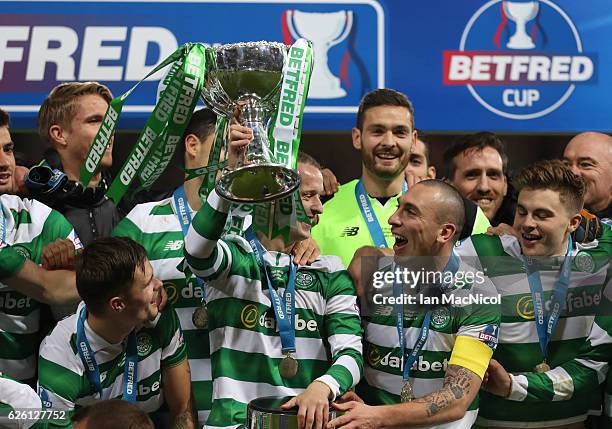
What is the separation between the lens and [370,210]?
4.72m

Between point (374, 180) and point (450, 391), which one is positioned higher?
point (374, 180)

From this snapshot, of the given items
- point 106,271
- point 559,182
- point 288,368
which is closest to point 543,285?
point 559,182

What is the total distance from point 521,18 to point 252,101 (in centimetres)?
229

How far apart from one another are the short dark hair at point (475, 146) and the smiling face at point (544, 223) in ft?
2.76

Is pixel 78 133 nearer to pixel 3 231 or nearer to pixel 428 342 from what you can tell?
pixel 3 231

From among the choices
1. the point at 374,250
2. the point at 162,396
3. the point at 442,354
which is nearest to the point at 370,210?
the point at 374,250

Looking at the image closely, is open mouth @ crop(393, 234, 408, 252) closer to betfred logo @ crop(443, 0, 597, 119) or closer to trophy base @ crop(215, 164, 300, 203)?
trophy base @ crop(215, 164, 300, 203)

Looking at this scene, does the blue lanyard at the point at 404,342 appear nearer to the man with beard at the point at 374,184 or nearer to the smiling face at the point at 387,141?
the man with beard at the point at 374,184

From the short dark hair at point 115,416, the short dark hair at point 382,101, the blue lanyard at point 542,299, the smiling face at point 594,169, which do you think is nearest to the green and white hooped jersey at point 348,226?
the short dark hair at point 382,101

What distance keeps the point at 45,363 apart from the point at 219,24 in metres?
2.27

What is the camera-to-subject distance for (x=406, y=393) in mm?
3912

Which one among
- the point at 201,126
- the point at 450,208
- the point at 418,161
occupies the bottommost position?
the point at 450,208

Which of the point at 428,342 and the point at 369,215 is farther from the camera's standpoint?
the point at 369,215

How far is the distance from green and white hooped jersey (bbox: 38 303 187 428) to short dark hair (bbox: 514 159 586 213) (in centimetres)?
160
